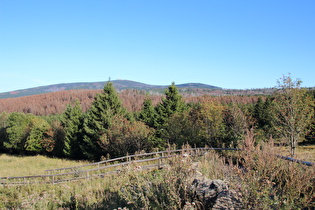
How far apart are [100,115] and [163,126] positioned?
7715 mm

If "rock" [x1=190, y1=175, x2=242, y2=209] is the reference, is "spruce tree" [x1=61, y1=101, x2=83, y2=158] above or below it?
→ below

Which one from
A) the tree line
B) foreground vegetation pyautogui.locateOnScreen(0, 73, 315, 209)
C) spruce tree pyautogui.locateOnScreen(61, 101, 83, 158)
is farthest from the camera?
spruce tree pyautogui.locateOnScreen(61, 101, 83, 158)

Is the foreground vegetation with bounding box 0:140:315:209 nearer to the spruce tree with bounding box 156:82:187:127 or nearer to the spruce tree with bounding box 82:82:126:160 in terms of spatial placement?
the spruce tree with bounding box 82:82:126:160

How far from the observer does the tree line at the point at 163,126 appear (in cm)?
1516

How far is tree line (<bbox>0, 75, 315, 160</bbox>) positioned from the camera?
15.2 meters

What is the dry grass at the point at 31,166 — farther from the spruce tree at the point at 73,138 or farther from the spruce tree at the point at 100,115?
the spruce tree at the point at 100,115

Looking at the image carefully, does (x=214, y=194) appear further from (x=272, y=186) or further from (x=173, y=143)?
(x=173, y=143)

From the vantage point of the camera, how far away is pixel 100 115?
26.5 metres

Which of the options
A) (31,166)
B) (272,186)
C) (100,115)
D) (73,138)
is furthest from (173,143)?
(31,166)

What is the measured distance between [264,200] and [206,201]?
1.38 metres

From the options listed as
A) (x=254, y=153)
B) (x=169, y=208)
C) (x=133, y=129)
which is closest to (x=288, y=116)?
(x=254, y=153)

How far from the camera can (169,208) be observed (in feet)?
12.5

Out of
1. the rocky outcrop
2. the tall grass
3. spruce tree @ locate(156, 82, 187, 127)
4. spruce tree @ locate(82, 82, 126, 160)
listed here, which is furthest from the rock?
spruce tree @ locate(156, 82, 187, 127)

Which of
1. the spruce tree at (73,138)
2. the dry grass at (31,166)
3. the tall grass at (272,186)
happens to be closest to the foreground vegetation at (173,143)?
the tall grass at (272,186)
